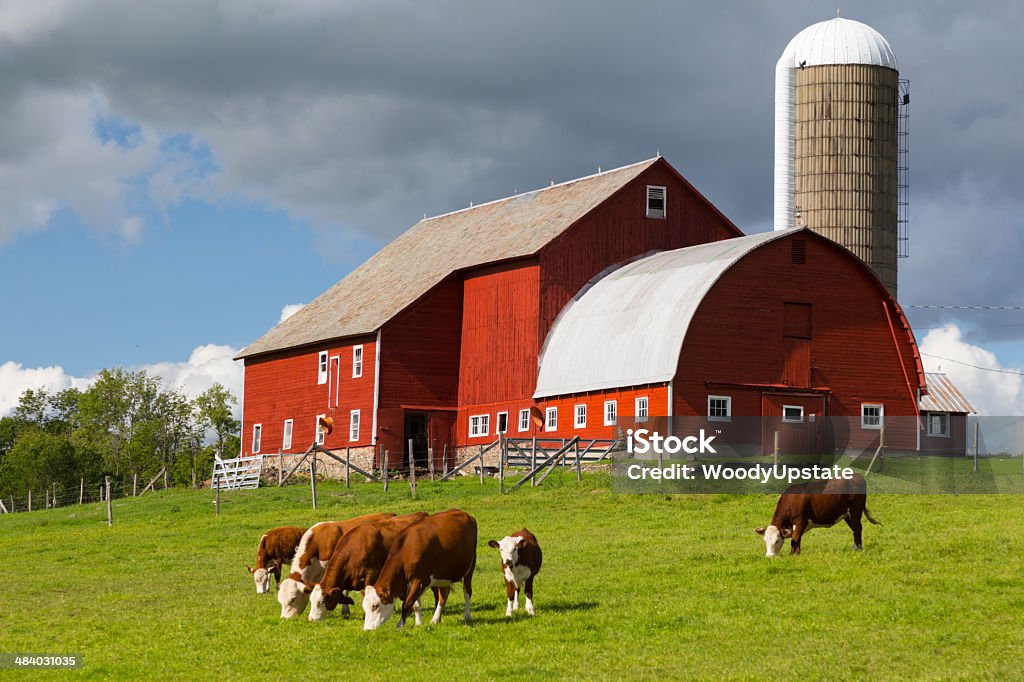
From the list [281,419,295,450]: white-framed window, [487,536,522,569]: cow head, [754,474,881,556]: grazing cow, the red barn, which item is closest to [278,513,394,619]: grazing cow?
[487,536,522,569]: cow head

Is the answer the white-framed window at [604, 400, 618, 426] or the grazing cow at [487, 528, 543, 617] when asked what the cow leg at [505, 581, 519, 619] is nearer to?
the grazing cow at [487, 528, 543, 617]

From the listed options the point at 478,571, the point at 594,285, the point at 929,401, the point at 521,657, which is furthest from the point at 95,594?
the point at 929,401

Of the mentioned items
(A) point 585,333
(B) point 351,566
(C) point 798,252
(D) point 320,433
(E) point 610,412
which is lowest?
(B) point 351,566

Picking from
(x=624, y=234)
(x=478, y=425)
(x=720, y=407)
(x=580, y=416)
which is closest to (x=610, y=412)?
(x=580, y=416)

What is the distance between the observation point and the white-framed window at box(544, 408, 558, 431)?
1873 inches

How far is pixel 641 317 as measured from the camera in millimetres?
45188

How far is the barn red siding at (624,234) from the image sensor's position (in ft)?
165

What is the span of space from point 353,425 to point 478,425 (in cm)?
499

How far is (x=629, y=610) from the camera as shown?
60.8ft

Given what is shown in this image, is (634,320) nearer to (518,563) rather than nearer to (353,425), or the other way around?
(353,425)

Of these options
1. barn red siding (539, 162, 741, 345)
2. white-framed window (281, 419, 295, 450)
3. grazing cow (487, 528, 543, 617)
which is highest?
barn red siding (539, 162, 741, 345)

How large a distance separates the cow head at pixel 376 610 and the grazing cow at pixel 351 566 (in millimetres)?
564

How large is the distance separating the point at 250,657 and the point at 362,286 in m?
45.6

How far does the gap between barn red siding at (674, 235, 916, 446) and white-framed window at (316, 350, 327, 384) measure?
1823cm
